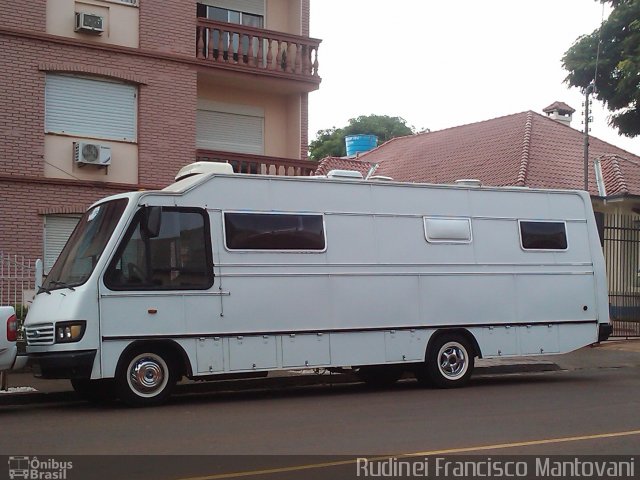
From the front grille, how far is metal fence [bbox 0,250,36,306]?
178 inches

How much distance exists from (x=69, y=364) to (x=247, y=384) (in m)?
3.49

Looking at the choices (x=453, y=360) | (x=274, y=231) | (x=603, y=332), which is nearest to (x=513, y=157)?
(x=603, y=332)

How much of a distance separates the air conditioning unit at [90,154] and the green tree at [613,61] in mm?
17245

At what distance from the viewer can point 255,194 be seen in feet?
40.5

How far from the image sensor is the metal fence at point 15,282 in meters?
16.0

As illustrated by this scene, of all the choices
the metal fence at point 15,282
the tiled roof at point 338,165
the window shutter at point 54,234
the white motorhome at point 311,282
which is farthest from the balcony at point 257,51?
the tiled roof at point 338,165

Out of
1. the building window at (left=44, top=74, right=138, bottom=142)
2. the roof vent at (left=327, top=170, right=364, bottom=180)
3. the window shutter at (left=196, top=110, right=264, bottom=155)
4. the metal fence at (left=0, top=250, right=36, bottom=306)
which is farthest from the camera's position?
the window shutter at (left=196, top=110, right=264, bottom=155)

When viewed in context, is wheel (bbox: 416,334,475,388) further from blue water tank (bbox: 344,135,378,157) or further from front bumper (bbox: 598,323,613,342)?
blue water tank (bbox: 344,135,378,157)

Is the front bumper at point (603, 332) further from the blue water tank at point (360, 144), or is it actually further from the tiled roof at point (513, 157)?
the blue water tank at point (360, 144)

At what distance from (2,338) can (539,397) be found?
6.99 m

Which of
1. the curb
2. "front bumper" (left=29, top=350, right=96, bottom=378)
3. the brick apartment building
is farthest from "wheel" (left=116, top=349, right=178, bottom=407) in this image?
the brick apartment building

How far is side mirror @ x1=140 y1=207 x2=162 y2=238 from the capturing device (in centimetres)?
1148

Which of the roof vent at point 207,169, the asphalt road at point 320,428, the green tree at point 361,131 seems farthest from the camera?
the green tree at point 361,131

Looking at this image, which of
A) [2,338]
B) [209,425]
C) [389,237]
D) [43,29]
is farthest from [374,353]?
[43,29]
